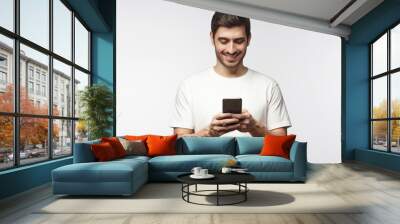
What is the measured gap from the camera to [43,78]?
6188 millimetres

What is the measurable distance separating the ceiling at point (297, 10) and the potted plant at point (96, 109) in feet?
8.51

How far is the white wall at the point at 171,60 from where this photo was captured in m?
8.55

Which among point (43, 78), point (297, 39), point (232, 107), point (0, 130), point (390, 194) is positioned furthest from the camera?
point (297, 39)

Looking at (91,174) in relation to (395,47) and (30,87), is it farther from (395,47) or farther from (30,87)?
(395,47)

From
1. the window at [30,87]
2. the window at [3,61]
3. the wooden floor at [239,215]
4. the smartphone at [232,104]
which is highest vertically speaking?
the window at [3,61]

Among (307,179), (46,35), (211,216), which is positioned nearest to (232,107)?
(307,179)

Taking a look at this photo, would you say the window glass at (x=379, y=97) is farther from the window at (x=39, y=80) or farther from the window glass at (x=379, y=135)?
the window at (x=39, y=80)

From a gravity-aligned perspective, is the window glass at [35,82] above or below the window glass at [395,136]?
above

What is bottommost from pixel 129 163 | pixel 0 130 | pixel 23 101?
pixel 129 163

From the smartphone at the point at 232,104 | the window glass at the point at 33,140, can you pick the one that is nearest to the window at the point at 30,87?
the window glass at the point at 33,140

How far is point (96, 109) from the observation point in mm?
7957

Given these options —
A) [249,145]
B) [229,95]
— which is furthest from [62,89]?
[249,145]

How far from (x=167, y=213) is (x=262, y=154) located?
2973 millimetres

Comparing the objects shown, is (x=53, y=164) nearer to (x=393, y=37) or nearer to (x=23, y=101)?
(x=23, y=101)
